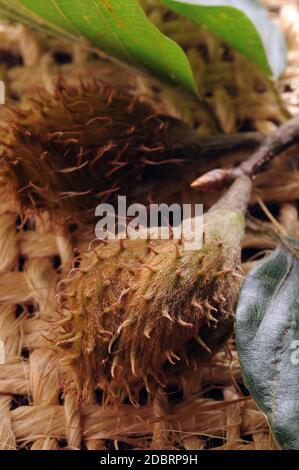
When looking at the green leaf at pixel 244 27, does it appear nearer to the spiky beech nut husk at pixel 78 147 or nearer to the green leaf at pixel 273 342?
the spiky beech nut husk at pixel 78 147

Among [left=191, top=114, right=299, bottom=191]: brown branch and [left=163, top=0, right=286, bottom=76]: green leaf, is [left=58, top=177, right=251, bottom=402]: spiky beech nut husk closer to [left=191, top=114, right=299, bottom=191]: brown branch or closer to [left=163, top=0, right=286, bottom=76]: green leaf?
[left=191, top=114, right=299, bottom=191]: brown branch

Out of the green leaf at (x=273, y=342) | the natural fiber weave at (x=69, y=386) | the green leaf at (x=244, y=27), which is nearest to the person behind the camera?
the green leaf at (x=273, y=342)

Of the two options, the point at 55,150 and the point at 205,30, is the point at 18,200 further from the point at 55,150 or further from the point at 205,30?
the point at 205,30

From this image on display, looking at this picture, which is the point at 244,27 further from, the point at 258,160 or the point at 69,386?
the point at 69,386

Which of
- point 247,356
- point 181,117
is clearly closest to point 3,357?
point 247,356

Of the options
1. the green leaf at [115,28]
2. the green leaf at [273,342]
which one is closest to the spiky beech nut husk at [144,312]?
the green leaf at [273,342]

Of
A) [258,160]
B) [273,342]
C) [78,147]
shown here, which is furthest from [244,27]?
[273,342]
